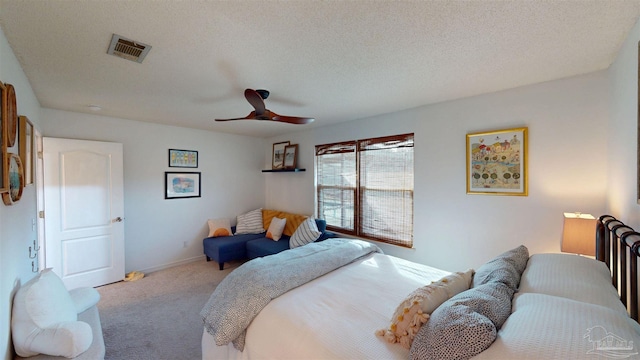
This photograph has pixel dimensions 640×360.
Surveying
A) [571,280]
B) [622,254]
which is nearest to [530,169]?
[622,254]

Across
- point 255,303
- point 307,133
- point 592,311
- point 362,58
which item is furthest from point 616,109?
point 307,133

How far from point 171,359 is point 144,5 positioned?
259cm

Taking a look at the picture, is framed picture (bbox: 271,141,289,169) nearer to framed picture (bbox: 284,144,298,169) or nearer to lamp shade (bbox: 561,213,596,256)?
framed picture (bbox: 284,144,298,169)

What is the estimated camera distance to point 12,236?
5.31 ft

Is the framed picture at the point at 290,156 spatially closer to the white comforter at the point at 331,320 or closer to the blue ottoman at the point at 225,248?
the blue ottoman at the point at 225,248

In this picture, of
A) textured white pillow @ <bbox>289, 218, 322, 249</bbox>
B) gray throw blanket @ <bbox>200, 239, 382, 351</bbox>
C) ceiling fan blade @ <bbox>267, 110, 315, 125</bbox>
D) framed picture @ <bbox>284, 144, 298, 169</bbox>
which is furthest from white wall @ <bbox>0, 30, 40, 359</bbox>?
framed picture @ <bbox>284, 144, 298, 169</bbox>

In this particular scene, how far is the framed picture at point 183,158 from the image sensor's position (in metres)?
4.29

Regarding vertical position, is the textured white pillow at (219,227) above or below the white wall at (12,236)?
below

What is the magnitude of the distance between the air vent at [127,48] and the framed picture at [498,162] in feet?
10.2

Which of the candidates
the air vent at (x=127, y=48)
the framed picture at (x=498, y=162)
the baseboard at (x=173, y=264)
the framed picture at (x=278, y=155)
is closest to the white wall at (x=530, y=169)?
the framed picture at (x=498, y=162)

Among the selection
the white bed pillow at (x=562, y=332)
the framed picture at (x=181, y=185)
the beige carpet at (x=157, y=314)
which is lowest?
the beige carpet at (x=157, y=314)

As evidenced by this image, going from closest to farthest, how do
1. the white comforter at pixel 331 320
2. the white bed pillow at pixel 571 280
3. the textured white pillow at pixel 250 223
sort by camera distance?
the white bed pillow at pixel 571 280 → the white comforter at pixel 331 320 → the textured white pillow at pixel 250 223

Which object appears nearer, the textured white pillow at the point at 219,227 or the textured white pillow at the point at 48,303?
the textured white pillow at the point at 48,303

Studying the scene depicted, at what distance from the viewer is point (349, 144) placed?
3.97 metres
